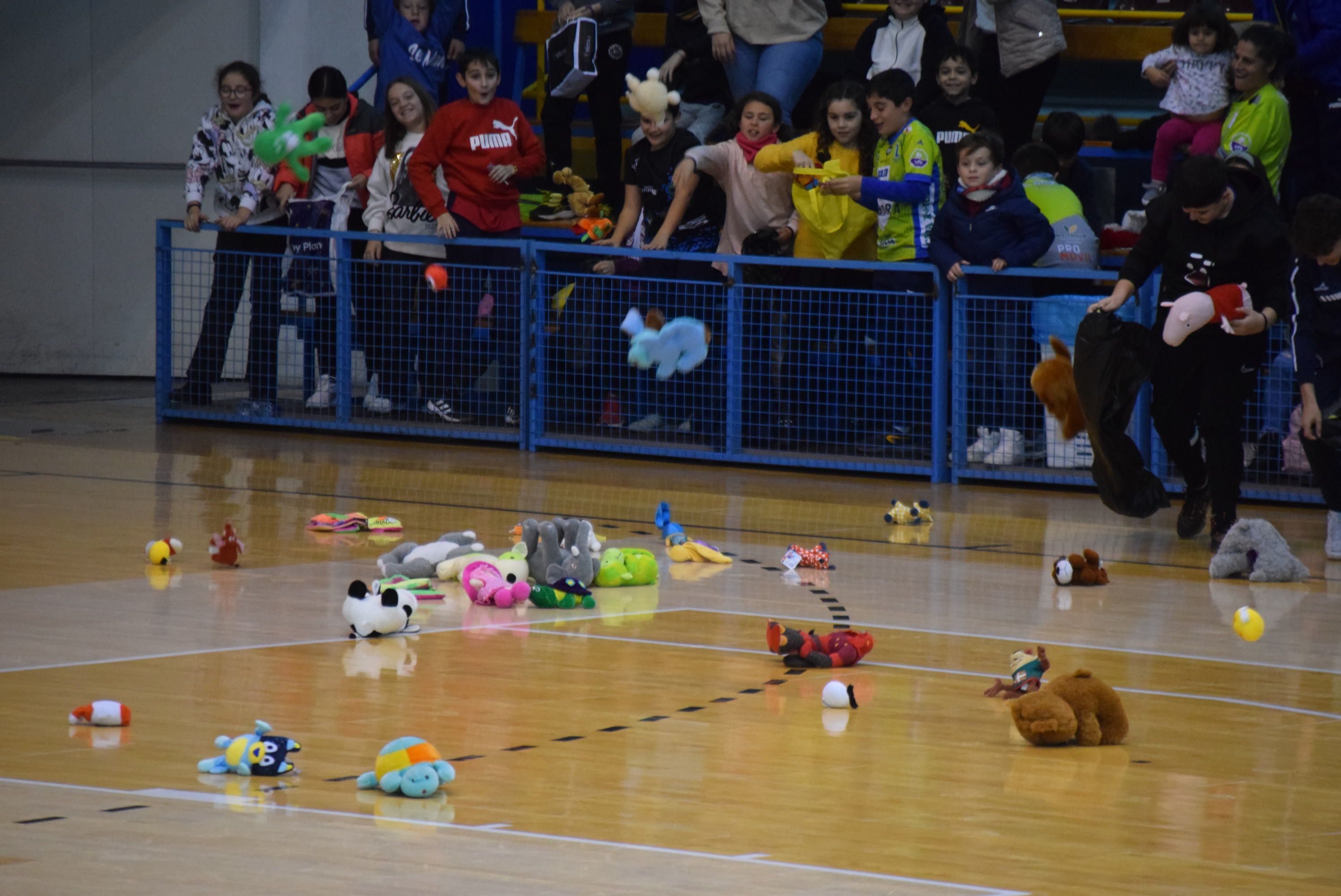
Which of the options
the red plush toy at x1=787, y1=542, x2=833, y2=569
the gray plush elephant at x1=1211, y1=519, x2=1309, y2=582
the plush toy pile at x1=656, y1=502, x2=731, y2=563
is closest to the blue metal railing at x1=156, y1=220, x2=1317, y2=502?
the gray plush elephant at x1=1211, y1=519, x2=1309, y2=582

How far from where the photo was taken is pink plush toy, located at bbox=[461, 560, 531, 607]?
7.55 meters

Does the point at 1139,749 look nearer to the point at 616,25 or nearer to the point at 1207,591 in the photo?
the point at 1207,591

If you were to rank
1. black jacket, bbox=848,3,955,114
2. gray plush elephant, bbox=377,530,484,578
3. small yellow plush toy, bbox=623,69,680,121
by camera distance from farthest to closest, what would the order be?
black jacket, bbox=848,3,955,114
small yellow plush toy, bbox=623,69,680,121
gray plush elephant, bbox=377,530,484,578

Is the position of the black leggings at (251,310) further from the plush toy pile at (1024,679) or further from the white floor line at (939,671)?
the plush toy pile at (1024,679)

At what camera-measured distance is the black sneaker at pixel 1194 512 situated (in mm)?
9383

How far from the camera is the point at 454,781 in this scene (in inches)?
194

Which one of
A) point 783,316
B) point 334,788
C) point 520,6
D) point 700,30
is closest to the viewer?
point 334,788

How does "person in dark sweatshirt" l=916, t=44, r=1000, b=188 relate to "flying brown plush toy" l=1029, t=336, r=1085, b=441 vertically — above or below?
above

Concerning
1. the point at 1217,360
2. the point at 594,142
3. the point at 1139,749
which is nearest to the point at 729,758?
the point at 1139,749

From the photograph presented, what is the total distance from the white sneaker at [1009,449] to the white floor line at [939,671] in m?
3.98

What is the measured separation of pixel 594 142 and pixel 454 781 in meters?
9.80

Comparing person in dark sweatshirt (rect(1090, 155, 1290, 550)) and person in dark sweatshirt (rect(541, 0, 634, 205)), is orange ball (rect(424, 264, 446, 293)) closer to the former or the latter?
person in dark sweatshirt (rect(541, 0, 634, 205))

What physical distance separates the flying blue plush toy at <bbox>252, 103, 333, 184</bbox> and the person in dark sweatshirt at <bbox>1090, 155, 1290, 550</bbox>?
219 inches

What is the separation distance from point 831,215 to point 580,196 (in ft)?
7.97
